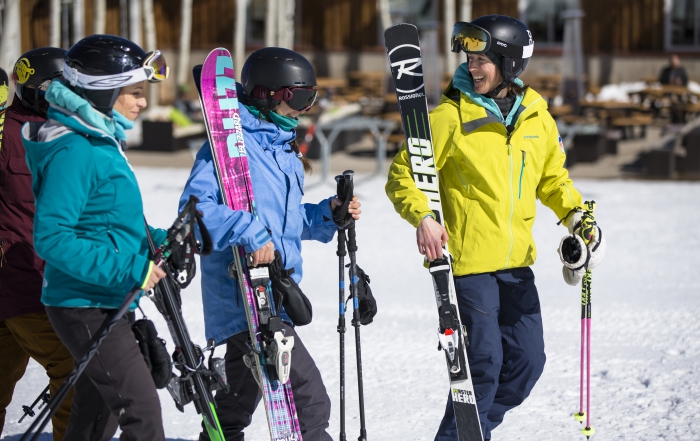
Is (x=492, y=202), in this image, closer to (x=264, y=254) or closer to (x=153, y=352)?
(x=264, y=254)

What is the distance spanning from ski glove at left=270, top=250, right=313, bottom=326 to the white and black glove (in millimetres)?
1080

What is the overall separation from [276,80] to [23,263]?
1219 mm

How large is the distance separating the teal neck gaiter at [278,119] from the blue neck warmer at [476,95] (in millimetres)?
673

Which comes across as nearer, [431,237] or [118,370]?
[118,370]

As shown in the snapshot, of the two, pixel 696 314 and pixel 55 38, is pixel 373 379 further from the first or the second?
pixel 55 38

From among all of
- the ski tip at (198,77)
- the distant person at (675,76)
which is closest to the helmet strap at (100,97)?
the ski tip at (198,77)

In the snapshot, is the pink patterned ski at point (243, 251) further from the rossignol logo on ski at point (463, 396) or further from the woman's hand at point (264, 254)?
the rossignol logo on ski at point (463, 396)

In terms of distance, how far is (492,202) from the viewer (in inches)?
135

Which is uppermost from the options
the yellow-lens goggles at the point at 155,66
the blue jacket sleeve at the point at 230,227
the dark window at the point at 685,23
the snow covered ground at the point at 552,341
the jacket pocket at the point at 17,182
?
the dark window at the point at 685,23

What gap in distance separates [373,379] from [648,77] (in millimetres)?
18802

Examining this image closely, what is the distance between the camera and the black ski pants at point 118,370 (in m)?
2.78

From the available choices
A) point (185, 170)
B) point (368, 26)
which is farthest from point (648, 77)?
point (185, 170)

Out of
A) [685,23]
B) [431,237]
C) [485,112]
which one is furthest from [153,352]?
[685,23]

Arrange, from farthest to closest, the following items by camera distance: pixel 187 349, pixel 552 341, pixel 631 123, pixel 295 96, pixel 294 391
→ pixel 631 123 → pixel 552 341 → pixel 295 96 → pixel 294 391 → pixel 187 349
